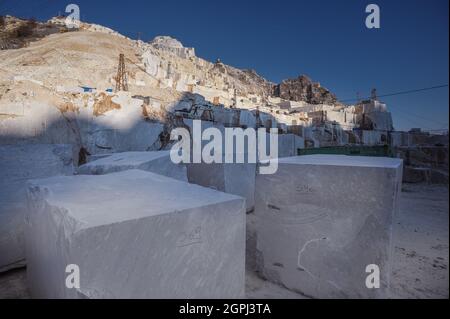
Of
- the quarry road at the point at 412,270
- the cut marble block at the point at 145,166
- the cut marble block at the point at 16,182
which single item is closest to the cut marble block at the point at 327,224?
the quarry road at the point at 412,270

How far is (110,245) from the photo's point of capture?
47.0 inches

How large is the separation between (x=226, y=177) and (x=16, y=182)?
7.84ft

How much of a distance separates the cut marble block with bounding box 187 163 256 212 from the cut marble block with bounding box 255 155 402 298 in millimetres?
1405

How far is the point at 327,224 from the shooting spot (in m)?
2.12

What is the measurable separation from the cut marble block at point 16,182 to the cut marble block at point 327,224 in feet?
7.09

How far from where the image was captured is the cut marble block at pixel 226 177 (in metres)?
3.83

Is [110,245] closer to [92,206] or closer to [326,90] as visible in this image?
[92,206]

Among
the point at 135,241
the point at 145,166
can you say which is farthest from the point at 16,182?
the point at 135,241

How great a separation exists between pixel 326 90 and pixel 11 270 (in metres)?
57.2
